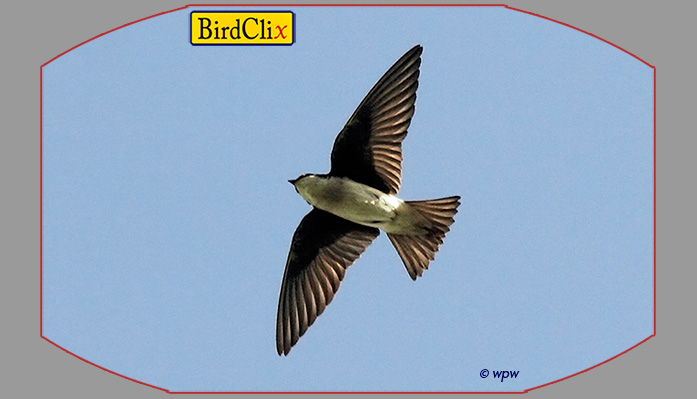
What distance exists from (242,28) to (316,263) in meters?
1.15

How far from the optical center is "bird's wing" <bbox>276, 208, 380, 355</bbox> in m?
5.16

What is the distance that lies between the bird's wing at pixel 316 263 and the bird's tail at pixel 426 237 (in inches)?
7.6

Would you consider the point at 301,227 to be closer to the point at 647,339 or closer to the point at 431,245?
the point at 431,245

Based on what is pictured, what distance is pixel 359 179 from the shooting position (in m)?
5.00

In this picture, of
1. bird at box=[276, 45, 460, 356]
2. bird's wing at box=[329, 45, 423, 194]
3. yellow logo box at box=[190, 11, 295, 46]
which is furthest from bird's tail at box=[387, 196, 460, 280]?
yellow logo box at box=[190, 11, 295, 46]

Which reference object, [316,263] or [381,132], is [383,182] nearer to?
[381,132]

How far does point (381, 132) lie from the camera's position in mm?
4957

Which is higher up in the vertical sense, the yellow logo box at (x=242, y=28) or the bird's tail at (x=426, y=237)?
the yellow logo box at (x=242, y=28)

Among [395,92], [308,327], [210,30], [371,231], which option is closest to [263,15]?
[210,30]

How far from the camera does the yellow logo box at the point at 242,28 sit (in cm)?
497

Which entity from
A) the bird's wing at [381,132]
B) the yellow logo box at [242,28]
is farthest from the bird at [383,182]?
the yellow logo box at [242,28]

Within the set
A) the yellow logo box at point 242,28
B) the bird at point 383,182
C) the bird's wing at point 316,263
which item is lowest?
the bird's wing at point 316,263

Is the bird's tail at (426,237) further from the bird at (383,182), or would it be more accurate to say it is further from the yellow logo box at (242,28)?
the yellow logo box at (242,28)
